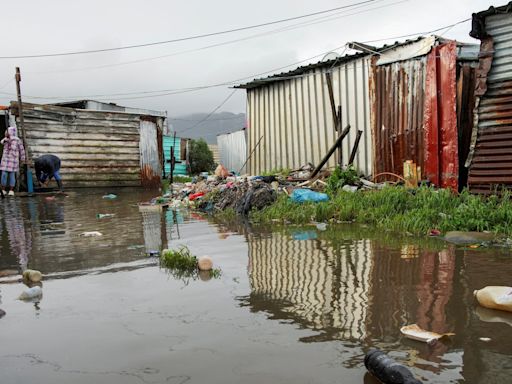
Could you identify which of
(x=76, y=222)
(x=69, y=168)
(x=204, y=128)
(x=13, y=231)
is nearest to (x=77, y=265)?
(x=13, y=231)

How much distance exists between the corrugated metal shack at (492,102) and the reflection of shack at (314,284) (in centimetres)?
286

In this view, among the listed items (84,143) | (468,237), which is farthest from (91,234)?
(84,143)

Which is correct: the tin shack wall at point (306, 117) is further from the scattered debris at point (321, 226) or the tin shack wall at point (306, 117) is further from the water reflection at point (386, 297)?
the water reflection at point (386, 297)

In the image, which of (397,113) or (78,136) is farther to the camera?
(78,136)

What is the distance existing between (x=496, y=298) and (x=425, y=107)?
233 inches

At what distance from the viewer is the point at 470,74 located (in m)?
8.12

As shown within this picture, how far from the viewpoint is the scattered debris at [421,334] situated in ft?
8.29

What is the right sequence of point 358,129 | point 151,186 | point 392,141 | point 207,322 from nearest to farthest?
point 207,322 → point 392,141 → point 358,129 → point 151,186

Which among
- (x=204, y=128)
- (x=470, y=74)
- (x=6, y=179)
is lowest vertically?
(x=6, y=179)

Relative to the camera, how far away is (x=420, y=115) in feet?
28.1

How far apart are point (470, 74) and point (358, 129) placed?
254 centimetres

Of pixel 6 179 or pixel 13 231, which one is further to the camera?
pixel 6 179

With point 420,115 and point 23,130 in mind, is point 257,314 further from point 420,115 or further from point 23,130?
point 23,130

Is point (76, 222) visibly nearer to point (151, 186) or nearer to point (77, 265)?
point (77, 265)
